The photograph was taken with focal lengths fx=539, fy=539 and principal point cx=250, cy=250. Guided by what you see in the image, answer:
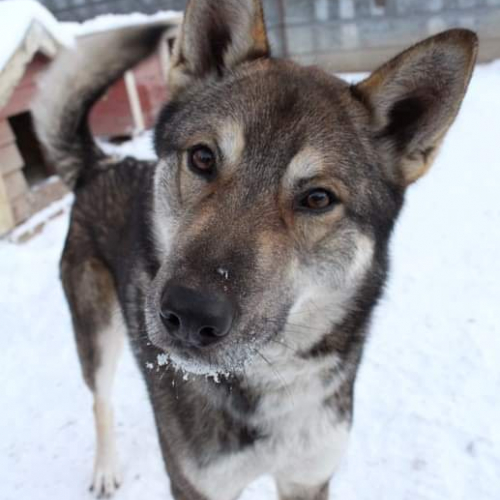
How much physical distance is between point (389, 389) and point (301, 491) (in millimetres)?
1054

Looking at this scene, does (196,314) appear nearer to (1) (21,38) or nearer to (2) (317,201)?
(2) (317,201)

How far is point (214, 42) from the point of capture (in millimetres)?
1875

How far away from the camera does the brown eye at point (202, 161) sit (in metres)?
1.55

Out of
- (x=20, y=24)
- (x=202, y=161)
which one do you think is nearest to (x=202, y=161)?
(x=202, y=161)

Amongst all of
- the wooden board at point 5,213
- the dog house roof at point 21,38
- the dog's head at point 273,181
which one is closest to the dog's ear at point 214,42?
the dog's head at point 273,181

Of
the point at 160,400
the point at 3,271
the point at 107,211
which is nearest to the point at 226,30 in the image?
the point at 107,211

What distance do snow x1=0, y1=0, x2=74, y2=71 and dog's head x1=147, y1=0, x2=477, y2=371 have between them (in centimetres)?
287

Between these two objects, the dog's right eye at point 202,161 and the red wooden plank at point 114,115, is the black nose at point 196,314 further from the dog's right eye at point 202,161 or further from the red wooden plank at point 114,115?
the red wooden plank at point 114,115

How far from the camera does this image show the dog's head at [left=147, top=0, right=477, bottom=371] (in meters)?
1.28

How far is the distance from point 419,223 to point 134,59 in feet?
9.64

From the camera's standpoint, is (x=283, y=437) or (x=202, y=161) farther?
(x=283, y=437)

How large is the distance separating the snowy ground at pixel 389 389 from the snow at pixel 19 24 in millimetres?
1584

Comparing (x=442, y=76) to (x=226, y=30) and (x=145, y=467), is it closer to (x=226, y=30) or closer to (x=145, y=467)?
(x=226, y=30)

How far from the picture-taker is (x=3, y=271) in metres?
4.16
